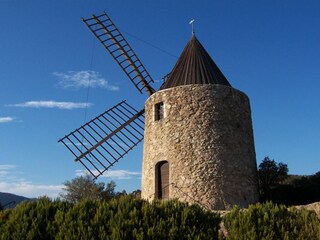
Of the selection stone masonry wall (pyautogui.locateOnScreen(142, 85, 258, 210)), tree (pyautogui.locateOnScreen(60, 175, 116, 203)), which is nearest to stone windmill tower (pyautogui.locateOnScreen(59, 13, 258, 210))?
stone masonry wall (pyautogui.locateOnScreen(142, 85, 258, 210))

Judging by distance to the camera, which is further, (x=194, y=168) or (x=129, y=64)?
(x=129, y=64)

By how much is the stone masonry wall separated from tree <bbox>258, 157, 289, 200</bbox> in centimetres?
122

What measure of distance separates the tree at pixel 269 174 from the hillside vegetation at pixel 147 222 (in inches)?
196

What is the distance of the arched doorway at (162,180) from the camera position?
1024cm

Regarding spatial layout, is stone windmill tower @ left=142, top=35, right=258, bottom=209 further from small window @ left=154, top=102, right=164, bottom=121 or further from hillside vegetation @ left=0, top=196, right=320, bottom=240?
hillside vegetation @ left=0, top=196, right=320, bottom=240

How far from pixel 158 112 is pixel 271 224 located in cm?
556

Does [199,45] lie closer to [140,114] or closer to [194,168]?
[140,114]

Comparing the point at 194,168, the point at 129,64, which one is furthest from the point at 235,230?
the point at 129,64

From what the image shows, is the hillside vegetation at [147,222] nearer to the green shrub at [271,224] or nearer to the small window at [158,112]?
the green shrub at [271,224]

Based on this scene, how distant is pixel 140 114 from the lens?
1352 centimetres

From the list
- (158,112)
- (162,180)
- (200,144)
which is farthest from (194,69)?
(162,180)

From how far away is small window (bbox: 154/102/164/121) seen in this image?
10.9m

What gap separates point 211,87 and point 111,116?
442cm

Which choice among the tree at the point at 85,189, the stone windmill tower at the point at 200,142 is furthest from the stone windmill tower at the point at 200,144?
the tree at the point at 85,189
